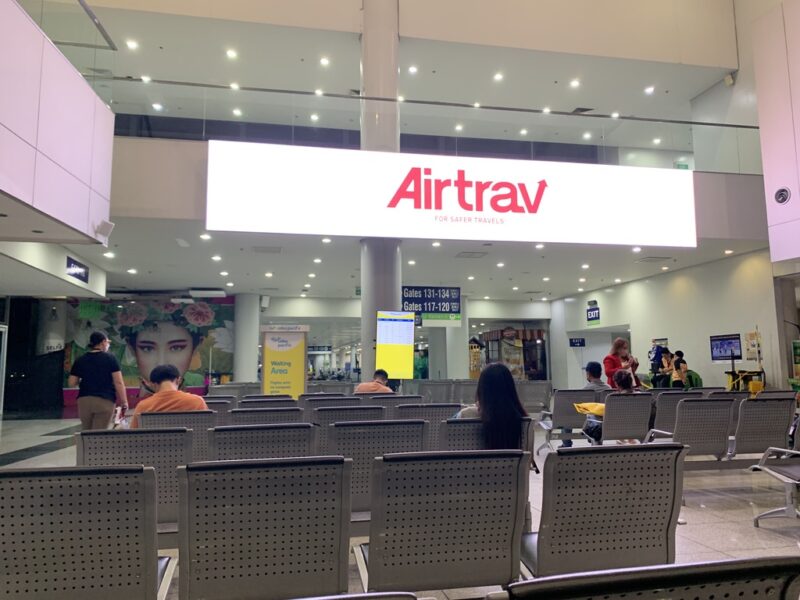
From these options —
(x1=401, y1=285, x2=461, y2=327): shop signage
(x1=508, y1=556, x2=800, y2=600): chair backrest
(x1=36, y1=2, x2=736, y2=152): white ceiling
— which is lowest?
(x1=508, y1=556, x2=800, y2=600): chair backrest

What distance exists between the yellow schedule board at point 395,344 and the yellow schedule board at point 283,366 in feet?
6.46

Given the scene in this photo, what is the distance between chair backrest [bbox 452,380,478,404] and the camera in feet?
33.2

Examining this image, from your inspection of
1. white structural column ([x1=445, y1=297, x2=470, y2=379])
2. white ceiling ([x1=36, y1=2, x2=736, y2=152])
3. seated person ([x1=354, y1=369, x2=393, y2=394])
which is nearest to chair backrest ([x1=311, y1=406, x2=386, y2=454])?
seated person ([x1=354, y1=369, x2=393, y2=394])

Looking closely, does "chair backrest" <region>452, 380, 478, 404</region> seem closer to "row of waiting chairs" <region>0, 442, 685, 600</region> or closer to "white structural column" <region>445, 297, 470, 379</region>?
"row of waiting chairs" <region>0, 442, 685, 600</region>

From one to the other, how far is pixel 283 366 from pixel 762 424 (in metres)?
8.02

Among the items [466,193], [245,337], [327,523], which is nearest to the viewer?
[327,523]

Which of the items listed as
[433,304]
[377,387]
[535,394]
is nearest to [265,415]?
[377,387]

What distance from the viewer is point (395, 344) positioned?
9367 mm

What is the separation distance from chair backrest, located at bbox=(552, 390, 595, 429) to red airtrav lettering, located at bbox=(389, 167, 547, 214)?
351cm

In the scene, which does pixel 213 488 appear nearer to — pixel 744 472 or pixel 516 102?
pixel 744 472

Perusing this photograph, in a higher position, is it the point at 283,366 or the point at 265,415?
the point at 283,366

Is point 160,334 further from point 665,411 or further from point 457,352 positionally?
point 665,411

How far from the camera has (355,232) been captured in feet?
27.7

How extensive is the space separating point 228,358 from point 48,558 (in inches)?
A: 639
